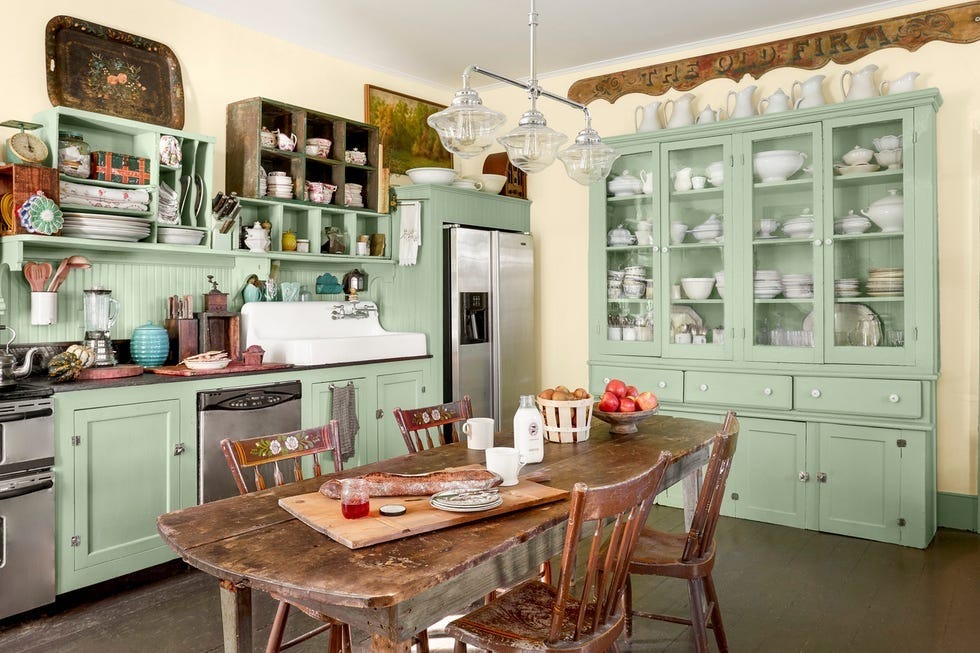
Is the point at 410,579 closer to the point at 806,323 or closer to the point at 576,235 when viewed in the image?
the point at 806,323

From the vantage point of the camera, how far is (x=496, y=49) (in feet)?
16.8

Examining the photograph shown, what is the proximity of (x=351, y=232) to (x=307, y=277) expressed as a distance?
16.5 inches

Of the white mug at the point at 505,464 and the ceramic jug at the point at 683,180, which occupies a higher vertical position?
the ceramic jug at the point at 683,180

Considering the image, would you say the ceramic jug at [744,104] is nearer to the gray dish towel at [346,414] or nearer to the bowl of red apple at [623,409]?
the bowl of red apple at [623,409]

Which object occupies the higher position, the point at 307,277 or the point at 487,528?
the point at 307,277

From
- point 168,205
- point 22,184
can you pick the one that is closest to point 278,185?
point 168,205

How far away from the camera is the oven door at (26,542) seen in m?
2.90

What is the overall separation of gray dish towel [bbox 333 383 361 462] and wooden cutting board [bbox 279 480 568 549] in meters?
2.25

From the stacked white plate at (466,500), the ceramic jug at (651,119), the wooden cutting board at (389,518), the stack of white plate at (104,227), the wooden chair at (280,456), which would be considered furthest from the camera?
the ceramic jug at (651,119)

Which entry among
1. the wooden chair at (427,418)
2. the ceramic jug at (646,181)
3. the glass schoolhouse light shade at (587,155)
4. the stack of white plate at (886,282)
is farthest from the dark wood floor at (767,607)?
the ceramic jug at (646,181)

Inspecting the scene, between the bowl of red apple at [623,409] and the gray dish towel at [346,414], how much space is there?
1.82 metres

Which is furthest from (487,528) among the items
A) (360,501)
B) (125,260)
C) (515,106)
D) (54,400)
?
(515,106)

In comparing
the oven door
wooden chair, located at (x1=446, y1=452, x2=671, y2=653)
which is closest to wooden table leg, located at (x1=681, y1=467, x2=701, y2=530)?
wooden chair, located at (x1=446, y1=452, x2=671, y2=653)

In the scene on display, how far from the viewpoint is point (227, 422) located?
12.0ft
